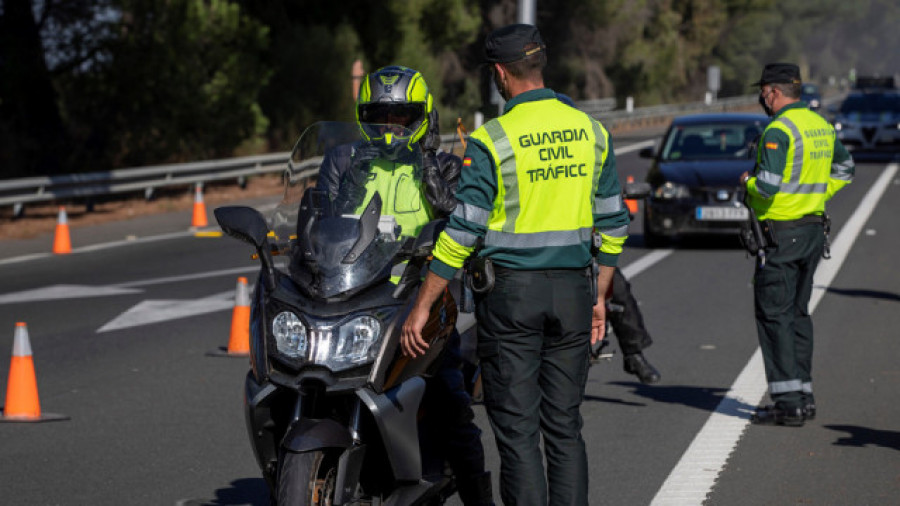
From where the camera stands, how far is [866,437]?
25.8 feet

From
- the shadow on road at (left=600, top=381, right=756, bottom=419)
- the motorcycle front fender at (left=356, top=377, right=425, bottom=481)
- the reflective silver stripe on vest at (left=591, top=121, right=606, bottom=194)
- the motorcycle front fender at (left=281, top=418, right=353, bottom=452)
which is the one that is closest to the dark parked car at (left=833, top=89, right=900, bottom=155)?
the shadow on road at (left=600, top=381, right=756, bottom=419)

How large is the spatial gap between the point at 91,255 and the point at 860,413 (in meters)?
11.4

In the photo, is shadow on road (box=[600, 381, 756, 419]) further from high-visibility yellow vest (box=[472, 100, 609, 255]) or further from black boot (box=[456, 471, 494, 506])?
high-visibility yellow vest (box=[472, 100, 609, 255])

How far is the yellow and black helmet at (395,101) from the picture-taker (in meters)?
6.01

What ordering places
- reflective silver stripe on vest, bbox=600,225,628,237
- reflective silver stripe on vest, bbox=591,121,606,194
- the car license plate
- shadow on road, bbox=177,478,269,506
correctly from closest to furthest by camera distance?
reflective silver stripe on vest, bbox=591,121,606,194 → reflective silver stripe on vest, bbox=600,225,628,237 → shadow on road, bbox=177,478,269,506 → the car license plate

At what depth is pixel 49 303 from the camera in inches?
521

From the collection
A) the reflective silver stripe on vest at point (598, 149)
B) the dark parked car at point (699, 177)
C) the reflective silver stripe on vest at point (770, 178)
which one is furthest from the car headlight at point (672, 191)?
the reflective silver stripe on vest at point (598, 149)

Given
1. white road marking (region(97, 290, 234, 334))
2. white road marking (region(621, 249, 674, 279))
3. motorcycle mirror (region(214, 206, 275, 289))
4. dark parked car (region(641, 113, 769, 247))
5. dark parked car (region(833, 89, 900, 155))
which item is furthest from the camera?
dark parked car (region(833, 89, 900, 155))

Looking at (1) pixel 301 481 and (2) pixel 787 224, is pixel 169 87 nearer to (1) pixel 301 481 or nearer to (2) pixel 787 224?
(2) pixel 787 224

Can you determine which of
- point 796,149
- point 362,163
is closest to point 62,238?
point 796,149

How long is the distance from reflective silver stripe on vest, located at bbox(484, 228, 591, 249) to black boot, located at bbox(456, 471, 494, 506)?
1.07 m

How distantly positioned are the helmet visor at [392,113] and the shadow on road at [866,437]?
3.13 metres

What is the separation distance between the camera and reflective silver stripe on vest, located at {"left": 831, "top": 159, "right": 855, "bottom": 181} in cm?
851

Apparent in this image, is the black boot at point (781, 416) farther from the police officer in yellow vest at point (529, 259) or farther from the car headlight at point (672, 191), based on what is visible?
the car headlight at point (672, 191)
